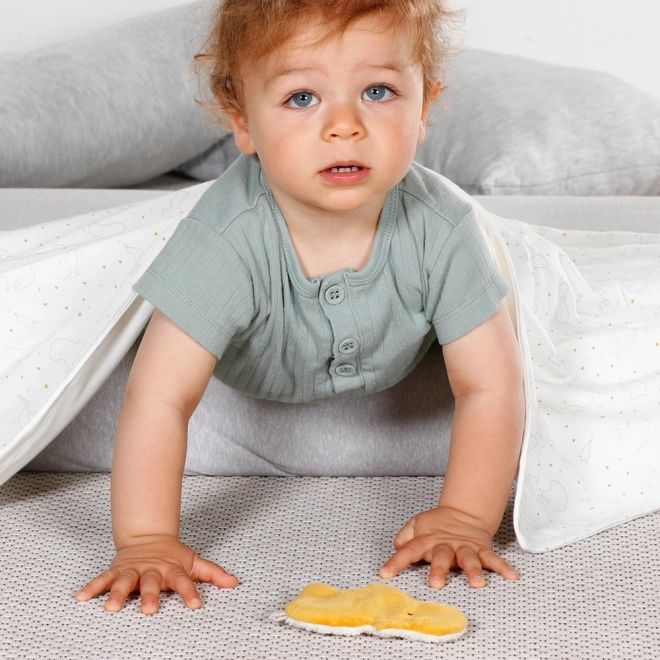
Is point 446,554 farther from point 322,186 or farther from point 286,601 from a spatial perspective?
point 322,186

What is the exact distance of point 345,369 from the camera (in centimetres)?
97

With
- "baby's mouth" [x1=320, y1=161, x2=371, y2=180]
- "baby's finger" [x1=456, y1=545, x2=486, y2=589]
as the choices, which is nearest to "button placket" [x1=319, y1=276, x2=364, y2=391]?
"baby's mouth" [x1=320, y1=161, x2=371, y2=180]

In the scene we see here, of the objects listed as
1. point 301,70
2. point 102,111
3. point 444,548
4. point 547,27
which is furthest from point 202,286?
point 547,27

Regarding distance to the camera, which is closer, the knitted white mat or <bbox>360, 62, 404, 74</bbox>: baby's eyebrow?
the knitted white mat

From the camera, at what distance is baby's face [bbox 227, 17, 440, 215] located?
0.84 metres

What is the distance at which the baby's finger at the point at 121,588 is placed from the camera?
0.78 metres

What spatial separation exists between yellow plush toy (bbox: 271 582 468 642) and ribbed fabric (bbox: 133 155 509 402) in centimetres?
24

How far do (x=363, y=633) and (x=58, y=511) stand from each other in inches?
14.4

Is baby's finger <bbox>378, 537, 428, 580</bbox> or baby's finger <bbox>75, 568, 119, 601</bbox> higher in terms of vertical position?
baby's finger <bbox>378, 537, 428, 580</bbox>

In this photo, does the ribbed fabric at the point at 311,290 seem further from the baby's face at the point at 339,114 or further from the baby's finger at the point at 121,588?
the baby's finger at the point at 121,588

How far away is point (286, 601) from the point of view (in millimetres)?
803

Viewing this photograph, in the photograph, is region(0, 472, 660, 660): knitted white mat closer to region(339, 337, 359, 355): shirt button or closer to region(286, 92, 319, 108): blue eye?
region(339, 337, 359, 355): shirt button

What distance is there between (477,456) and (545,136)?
90 cm

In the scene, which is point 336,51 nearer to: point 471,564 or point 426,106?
point 426,106
